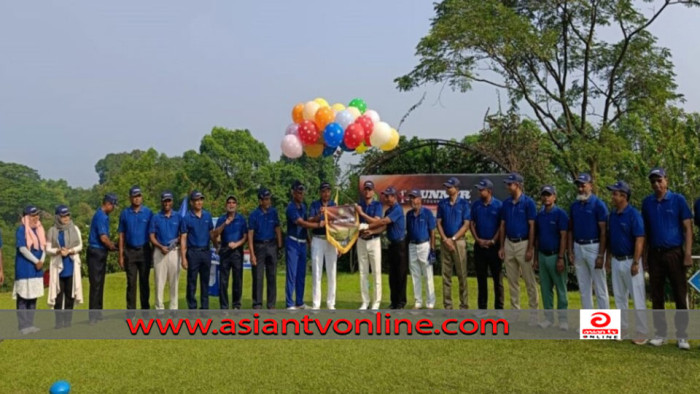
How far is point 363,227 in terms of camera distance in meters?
9.06

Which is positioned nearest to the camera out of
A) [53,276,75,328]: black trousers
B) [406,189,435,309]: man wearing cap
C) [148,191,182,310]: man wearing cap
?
[53,276,75,328]: black trousers

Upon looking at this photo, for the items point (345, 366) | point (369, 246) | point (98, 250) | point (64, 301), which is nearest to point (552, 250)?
point (369, 246)

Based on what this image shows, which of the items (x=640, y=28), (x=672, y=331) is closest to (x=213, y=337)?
(x=672, y=331)

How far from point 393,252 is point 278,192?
109ft

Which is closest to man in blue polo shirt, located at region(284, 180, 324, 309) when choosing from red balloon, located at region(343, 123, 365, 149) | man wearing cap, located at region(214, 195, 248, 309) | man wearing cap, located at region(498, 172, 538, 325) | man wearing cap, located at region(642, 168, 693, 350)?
man wearing cap, located at region(214, 195, 248, 309)

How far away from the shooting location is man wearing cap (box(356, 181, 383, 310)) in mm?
9047

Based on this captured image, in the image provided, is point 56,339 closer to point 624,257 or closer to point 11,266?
point 624,257

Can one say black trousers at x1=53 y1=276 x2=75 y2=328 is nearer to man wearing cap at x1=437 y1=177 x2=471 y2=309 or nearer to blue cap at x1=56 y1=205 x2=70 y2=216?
blue cap at x1=56 y1=205 x2=70 y2=216

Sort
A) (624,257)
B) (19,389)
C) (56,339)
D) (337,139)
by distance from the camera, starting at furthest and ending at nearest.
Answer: (337,139) < (56,339) < (624,257) < (19,389)

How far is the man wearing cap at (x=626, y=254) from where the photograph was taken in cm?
679

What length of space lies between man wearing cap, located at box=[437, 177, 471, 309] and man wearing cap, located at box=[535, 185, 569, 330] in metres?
1.16

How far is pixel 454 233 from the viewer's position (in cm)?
871

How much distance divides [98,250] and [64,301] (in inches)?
31.5

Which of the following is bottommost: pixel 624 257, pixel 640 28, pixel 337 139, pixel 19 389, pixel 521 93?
pixel 19 389
